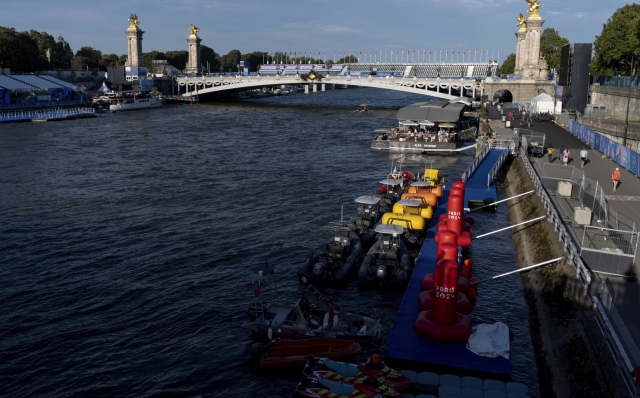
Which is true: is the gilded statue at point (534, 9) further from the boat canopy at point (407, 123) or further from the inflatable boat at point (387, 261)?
the inflatable boat at point (387, 261)

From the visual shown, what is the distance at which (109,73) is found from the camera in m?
128

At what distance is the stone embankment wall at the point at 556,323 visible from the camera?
1380 cm

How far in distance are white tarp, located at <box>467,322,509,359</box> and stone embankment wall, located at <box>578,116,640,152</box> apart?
29.9m

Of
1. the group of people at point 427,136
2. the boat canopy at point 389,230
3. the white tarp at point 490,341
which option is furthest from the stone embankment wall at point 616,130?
the white tarp at point 490,341

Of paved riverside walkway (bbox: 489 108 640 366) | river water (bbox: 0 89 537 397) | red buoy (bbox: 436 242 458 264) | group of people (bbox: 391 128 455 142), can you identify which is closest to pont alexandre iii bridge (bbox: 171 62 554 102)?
paved riverside walkway (bbox: 489 108 640 366)

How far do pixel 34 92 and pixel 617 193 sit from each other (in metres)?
93.3

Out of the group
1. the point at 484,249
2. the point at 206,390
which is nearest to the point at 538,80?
the point at 484,249

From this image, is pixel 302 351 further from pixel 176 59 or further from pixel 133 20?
pixel 176 59

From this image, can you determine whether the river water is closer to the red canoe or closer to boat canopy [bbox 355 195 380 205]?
the red canoe

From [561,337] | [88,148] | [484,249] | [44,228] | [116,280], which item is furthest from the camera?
[88,148]

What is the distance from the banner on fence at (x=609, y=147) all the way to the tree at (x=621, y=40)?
15.9m

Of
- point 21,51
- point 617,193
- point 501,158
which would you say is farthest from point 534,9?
point 21,51

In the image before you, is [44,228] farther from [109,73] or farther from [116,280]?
[109,73]

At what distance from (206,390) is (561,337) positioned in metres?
9.62
